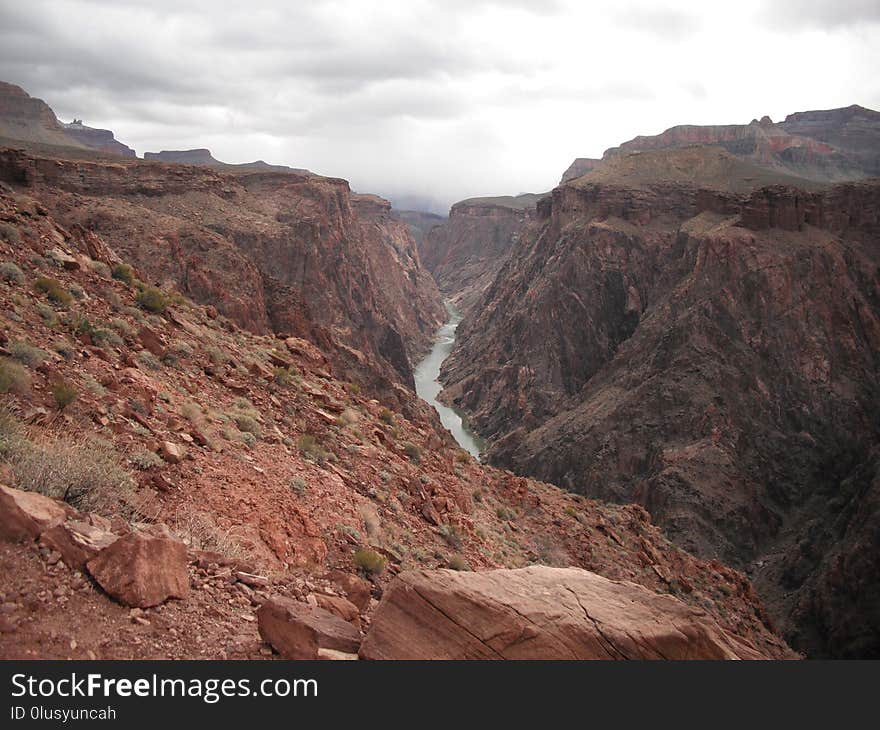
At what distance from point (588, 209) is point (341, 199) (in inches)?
1235

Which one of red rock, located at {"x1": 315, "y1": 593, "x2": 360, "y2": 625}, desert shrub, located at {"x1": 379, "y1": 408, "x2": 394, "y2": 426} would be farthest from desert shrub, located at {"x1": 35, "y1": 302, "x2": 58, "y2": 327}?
desert shrub, located at {"x1": 379, "y1": 408, "x2": 394, "y2": 426}

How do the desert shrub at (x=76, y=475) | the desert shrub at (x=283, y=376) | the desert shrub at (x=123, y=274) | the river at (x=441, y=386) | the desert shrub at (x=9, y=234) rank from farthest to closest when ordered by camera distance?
the river at (x=441, y=386) → the desert shrub at (x=123, y=274) → the desert shrub at (x=283, y=376) → the desert shrub at (x=9, y=234) → the desert shrub at (x=76, y=475)

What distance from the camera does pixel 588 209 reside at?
259ft

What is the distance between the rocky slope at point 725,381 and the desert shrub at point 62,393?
30.6 meters

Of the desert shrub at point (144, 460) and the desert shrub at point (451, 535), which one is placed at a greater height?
the desert shrub at point (144, 460)

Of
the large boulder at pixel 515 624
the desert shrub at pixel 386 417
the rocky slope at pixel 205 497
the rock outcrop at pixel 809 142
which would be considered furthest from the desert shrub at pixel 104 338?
the rock outcrop at pixel 809 142

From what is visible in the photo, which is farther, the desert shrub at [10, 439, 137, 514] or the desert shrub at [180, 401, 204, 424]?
the desert shrub at [180, 401, 204, 424]

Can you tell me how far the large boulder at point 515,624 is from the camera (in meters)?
5.95

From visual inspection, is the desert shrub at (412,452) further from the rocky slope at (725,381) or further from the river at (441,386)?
the river at (441,386)

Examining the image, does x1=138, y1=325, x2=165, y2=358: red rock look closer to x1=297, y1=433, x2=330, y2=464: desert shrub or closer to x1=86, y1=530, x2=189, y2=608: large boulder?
x1=297, y1=433, x2=330, y2=464: desert shrub

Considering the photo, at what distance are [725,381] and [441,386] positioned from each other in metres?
40.7

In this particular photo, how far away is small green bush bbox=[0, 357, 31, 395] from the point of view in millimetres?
8180

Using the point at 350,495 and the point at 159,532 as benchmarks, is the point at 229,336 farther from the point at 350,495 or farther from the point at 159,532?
the point at 159,532

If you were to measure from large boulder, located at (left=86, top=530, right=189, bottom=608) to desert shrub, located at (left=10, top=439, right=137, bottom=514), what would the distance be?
1.23m
